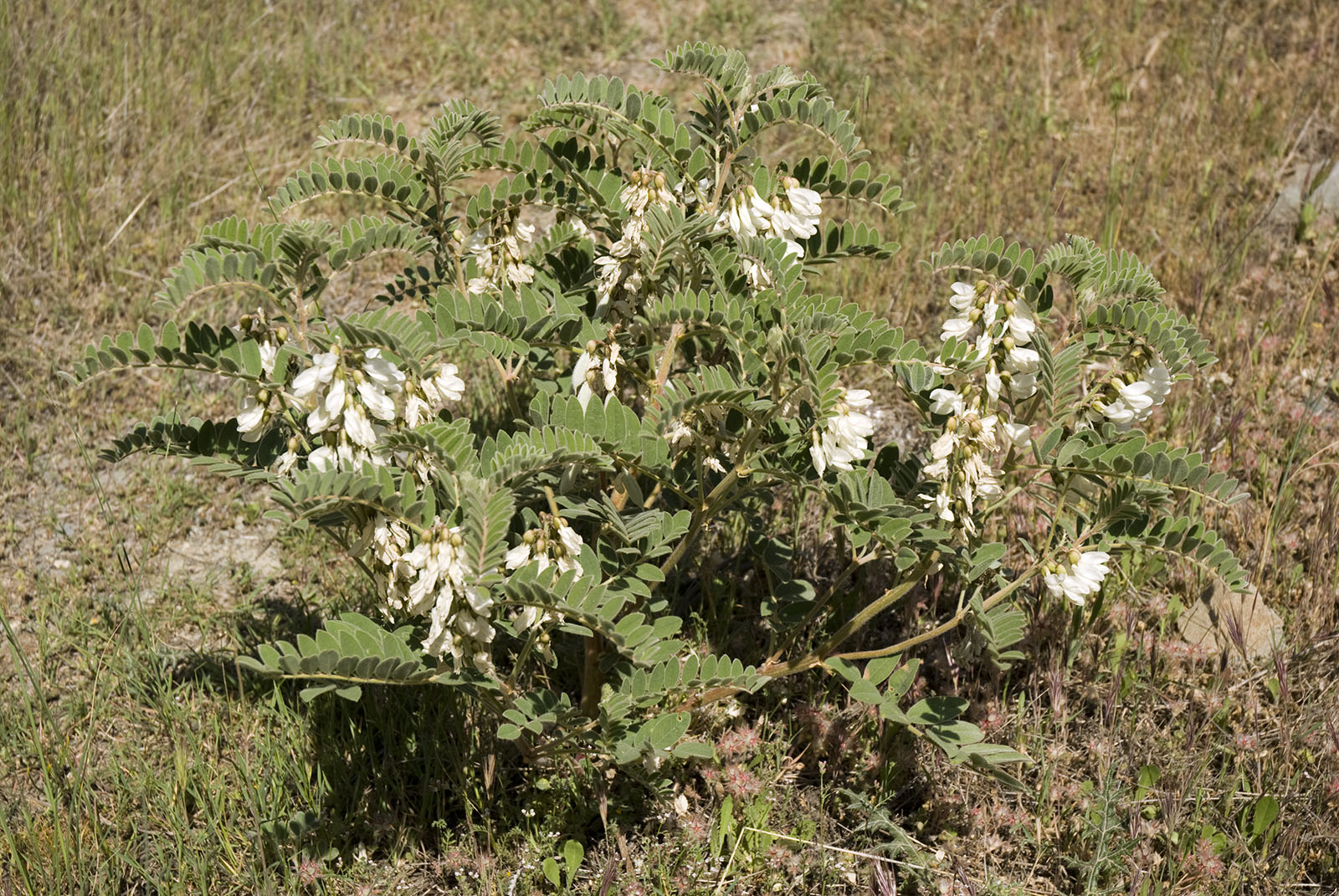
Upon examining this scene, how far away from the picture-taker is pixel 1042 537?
3369mm

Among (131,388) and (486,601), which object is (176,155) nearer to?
(131,388)

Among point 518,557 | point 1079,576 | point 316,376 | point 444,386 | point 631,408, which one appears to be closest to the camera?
point 316,376

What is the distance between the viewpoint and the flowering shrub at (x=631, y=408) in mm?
2037

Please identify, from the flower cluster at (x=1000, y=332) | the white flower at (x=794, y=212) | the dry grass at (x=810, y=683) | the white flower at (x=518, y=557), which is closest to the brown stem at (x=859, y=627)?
the dry grass at (x=810, y=683)

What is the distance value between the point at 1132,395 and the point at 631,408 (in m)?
1.03

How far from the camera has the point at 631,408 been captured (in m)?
2.40

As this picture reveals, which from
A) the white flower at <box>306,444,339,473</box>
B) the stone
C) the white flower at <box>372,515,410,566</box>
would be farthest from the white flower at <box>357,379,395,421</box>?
the stone

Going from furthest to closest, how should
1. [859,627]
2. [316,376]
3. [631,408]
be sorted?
[859,627], [631,408], [316,376]

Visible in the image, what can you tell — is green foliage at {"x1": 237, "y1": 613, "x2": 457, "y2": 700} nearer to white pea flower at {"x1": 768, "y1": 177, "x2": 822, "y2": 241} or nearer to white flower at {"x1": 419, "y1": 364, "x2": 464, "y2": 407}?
white flower at {"x1": 419, "y1": 364, "x2": 464, "y2": 407}

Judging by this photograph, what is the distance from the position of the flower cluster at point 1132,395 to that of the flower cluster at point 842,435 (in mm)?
527

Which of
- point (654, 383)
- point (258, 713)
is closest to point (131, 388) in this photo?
point (258, 713)

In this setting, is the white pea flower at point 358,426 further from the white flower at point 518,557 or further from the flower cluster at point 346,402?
the white flower at point 518,557

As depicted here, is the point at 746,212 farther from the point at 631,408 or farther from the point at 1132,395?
the point at 1132,395

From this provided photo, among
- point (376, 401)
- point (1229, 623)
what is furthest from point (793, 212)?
A: point (1229, 623)
